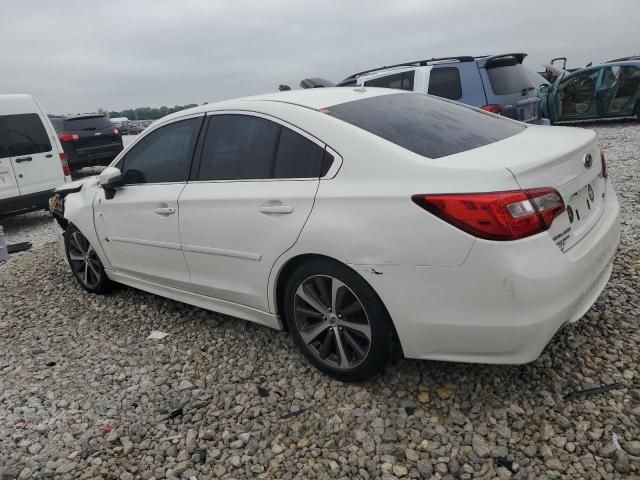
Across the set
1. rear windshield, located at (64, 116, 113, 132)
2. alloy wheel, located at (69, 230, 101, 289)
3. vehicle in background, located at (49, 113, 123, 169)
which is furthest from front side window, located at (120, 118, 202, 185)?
rear windshield, located at (64, 116, 113, 132)

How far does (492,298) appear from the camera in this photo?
2.19 meters

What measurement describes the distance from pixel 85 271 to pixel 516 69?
6515mm

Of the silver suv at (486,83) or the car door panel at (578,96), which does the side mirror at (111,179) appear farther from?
the car door panel at (578,96)

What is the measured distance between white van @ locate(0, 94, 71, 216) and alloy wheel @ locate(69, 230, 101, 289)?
3.53 metres

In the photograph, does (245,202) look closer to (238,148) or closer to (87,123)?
(238,148)

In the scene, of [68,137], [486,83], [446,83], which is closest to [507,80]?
[486,83]

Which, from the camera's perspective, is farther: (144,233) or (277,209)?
(144,233)

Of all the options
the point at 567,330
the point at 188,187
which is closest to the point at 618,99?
the point at 567,330

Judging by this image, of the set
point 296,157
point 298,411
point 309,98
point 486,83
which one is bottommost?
point 298,411

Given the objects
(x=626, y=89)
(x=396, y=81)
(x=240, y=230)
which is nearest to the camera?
(x=240, y=230)

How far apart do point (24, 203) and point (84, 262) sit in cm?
379

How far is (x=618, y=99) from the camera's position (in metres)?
11.9

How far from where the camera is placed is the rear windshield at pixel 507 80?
739 cm

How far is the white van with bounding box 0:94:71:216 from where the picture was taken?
7.57 meters
